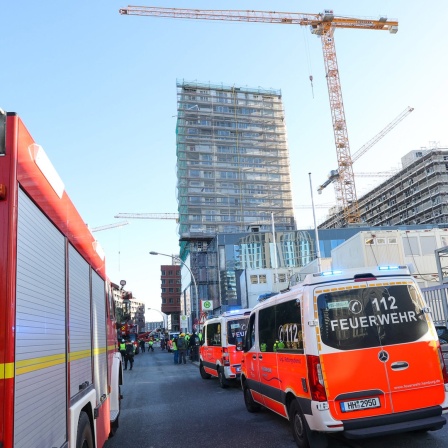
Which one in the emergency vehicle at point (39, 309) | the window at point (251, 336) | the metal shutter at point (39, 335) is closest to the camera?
the emergency vehicle at point (39, 309)

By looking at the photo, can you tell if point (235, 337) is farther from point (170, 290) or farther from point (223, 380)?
point (170, 290)

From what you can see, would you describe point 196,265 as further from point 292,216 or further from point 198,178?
point 292,216

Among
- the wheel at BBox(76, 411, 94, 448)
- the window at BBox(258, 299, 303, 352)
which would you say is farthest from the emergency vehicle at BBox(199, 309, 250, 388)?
the wheel at BBox(76, 411, 94, 448)

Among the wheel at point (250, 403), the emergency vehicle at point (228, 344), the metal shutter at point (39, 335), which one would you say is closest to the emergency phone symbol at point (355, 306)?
the metal shutter at point (39, 335)

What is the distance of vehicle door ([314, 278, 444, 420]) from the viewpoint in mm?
5254

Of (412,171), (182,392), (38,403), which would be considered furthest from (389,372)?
(412,171)

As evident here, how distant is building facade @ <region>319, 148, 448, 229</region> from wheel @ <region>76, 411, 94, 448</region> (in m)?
86.4

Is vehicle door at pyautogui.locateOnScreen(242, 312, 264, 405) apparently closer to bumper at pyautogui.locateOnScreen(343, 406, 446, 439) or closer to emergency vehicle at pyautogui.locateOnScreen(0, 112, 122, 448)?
bumper at pyautogui.locateOnScreen(343, 406, 446, 439)

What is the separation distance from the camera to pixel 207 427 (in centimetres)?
793

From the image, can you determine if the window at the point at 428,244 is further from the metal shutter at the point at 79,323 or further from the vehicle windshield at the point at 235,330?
the metal shutter at the point at 79,323

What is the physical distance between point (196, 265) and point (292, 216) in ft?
80.0

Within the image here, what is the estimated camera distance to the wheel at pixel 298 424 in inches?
223

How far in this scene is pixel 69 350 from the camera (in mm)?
3820

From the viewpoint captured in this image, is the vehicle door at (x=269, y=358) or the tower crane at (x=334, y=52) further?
the tower crane at (x=334, y=52)
